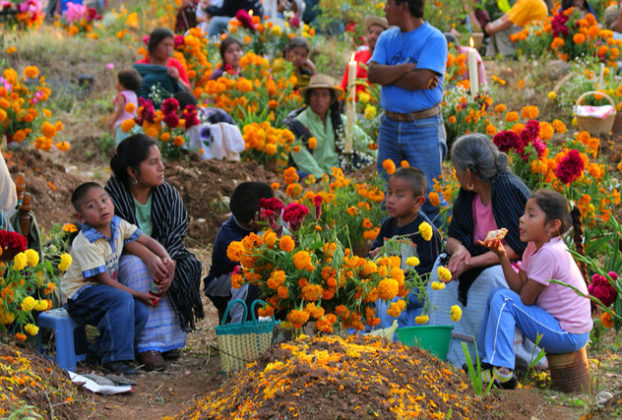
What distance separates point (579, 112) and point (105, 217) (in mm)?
5625

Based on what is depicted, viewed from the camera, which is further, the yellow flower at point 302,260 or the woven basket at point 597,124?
the woven basket at point 597,124

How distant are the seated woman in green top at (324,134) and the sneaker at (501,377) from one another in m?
4.21

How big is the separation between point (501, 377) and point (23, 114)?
510cm

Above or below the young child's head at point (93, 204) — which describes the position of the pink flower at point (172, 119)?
above

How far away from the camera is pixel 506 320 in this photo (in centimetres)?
434

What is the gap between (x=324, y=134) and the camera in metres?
8.52

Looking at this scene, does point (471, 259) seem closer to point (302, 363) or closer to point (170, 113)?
point (302, 363)

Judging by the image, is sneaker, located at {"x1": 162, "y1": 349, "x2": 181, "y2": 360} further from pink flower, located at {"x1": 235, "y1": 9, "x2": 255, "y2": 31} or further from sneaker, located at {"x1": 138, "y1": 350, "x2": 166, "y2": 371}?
pink flower, located at {"x1": 235, "y1": 9, "x2": 255, "y2": 31}

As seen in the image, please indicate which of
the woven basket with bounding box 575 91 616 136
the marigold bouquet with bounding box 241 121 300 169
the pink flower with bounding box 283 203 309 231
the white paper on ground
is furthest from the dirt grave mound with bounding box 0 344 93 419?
the woven basket with bounding box 575 91 616 136

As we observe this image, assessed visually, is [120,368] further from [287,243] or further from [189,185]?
[189,185]

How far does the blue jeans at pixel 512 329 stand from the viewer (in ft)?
14.1

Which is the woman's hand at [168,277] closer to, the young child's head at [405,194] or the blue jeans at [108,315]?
the blue jeans at [108,315]

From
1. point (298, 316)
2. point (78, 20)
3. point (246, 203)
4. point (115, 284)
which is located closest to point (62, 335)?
point (115, 284)

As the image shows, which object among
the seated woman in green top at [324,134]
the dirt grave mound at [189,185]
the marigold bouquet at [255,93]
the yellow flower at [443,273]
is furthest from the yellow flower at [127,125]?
the yellow flower at [443,273]
